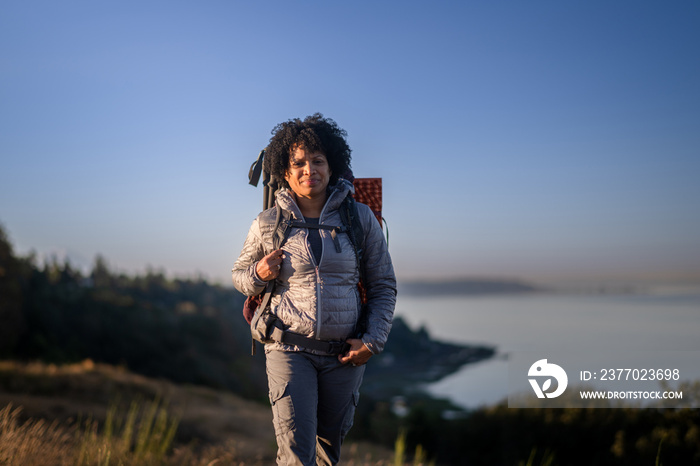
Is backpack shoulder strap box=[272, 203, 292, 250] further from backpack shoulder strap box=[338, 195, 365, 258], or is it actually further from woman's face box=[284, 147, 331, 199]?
backpack shoulder strap box=[338, 195, 365, 258]

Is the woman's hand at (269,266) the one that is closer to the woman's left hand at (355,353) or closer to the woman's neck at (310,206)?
the woman's neck at (310,206)

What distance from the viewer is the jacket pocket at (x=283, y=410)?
9.37 ft

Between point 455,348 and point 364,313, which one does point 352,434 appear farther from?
point 364,313

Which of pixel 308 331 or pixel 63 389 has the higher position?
pixel 308 331

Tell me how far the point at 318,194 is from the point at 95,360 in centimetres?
3896

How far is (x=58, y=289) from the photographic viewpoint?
40.0m

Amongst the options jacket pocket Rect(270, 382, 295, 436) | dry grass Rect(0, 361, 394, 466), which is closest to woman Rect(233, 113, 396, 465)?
jacket pocket Rect(270, 382, 295, 436)

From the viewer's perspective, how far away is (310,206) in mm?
3186

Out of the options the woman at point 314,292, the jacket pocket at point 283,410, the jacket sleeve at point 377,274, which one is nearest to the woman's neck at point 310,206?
the woman at point 314,292

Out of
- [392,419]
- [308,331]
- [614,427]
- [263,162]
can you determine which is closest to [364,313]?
[308,331]

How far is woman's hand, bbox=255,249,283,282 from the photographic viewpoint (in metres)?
2.92

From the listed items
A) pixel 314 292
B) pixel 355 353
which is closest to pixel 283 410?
pixel 355 353

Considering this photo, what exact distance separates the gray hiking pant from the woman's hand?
427mm

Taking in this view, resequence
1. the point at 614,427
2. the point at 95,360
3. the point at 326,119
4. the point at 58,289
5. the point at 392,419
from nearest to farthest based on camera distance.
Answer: the point at 326,119 → the point at 614,427 → the point at 392,419 → the point at 95,360 → the point at 58,289
